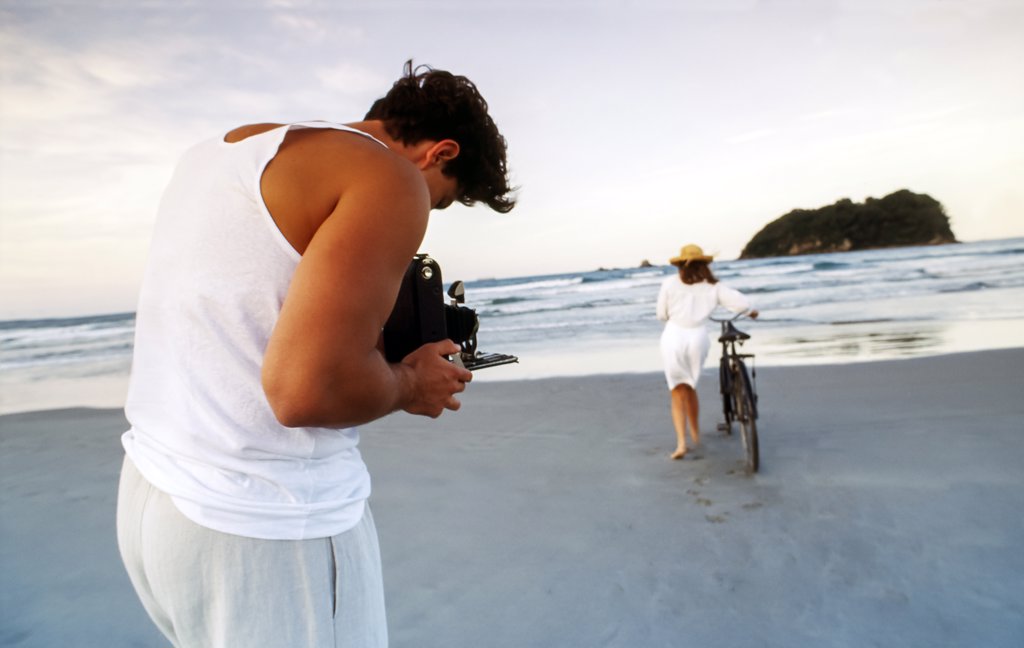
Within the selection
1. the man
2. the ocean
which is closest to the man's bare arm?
the man

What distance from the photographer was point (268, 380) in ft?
3.14

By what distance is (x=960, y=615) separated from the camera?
3.11 m

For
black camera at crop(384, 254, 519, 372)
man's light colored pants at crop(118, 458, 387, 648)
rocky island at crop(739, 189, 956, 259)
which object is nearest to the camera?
man's light colored pants at crop(118, 458, 387, 648)

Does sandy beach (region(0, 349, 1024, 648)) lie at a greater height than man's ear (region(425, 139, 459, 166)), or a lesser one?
lesser

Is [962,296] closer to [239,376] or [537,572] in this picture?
[537,572]

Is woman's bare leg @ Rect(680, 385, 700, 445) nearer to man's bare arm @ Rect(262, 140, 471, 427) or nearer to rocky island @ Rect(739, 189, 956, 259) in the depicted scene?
man's bare arm @ Rect(262, 140, 471, 427)

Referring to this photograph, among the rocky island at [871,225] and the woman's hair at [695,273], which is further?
the rocky island at [871,225]

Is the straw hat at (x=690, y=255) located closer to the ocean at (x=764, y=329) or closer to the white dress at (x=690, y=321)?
the white dress at (x=690, y=321)

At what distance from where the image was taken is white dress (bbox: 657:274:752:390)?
585 cm

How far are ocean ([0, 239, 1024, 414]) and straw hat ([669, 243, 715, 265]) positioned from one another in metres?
1.84

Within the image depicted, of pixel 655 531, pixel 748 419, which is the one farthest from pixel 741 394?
pixel 655 531

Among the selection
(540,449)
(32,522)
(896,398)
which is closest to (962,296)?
(896,398)

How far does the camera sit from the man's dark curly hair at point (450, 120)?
1226 mm

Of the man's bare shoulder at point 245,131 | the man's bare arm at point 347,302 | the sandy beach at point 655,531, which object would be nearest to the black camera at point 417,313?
the man's bare arm at point 347,302
